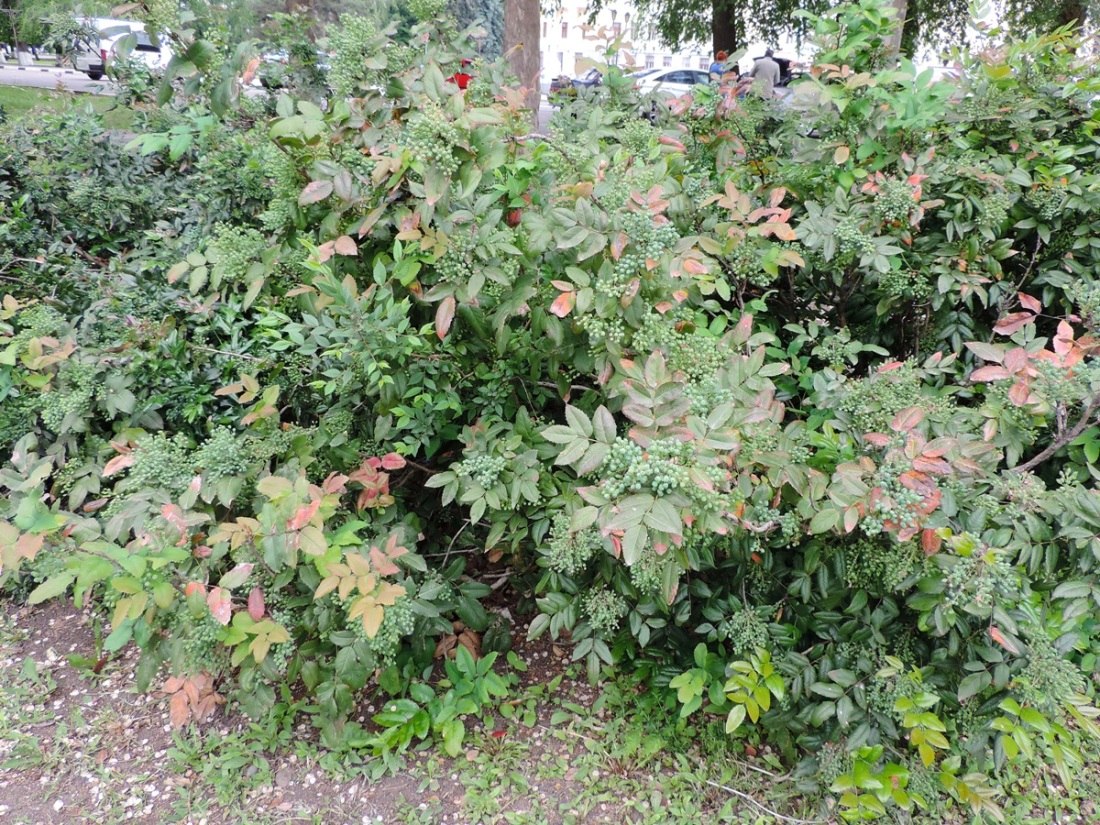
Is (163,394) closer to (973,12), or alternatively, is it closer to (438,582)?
(438,582)

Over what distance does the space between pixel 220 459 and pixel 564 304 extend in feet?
3.33

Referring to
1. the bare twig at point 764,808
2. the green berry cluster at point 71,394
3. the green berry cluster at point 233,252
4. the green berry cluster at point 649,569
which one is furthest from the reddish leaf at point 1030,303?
the green berry cluster at point 71,394

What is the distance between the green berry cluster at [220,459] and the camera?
1.81m

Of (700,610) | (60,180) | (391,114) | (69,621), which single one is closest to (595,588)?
(700,610)

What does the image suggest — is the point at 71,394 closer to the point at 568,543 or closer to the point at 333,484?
the point at 333,484

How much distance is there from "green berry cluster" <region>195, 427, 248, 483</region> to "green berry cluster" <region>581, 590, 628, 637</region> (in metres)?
1.02

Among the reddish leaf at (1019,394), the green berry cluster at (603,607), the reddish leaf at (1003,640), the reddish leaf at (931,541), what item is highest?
the reddish leaf at (1019,394)

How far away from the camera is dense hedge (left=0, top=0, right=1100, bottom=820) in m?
1.55

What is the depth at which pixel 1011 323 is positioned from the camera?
6.38 feet

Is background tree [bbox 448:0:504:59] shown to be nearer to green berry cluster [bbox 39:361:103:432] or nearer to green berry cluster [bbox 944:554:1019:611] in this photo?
green berry cluster [bbox 39:361:103:432]

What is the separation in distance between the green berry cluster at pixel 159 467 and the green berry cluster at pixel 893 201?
2.14 metres

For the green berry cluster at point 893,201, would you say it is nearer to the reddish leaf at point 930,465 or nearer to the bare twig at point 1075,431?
the bare twig at point 1075,431

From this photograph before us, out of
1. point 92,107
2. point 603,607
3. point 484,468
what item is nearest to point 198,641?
point 484,468

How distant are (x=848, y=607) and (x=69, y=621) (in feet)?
9.36
